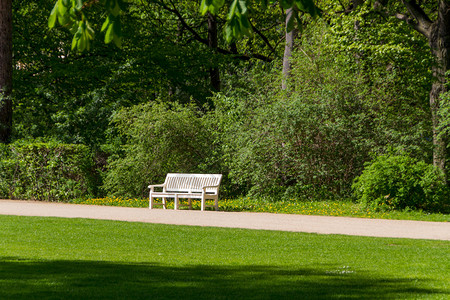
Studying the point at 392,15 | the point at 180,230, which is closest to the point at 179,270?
the point at 180,230

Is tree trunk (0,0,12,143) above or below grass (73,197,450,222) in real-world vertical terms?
above

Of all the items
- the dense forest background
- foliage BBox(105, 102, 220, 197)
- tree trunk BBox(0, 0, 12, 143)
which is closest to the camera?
the dense forest background

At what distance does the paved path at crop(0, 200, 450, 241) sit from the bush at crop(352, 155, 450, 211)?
1843mm

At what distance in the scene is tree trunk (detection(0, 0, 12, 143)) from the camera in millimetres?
22188

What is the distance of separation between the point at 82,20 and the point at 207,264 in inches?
170

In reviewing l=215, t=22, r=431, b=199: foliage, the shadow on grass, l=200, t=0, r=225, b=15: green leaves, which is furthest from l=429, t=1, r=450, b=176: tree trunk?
l=200, t=0, r=225, b=15: green leaves

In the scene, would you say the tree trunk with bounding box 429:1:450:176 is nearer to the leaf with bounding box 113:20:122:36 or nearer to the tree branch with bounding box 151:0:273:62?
the tree branch with bounding box 151:0:273:62

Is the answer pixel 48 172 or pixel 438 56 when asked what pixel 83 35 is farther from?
pixel 438 56

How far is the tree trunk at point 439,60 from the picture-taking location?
17.9 metres

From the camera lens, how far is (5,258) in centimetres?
796

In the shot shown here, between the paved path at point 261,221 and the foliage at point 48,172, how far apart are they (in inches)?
90.1

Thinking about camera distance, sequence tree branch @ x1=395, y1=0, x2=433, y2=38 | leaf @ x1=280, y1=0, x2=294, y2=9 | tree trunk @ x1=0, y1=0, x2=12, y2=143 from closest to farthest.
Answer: leaf @ x1=280, y1=0, x2=294, y2=9, tree branch @ x1=395, y1=0, x2=433, y2=38, tree trunk @ x1=0, y1=0, x2=12, y2=143

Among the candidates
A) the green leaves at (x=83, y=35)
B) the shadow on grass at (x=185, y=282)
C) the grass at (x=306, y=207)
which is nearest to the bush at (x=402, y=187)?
the grass at (x=306, y=207)

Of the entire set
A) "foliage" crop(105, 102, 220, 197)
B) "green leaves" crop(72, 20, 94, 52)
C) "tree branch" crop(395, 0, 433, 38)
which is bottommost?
"foliage" crop(105, 102, 220, 197)
